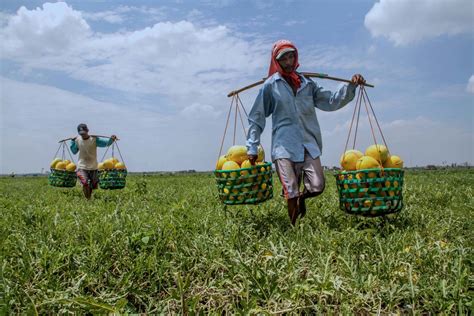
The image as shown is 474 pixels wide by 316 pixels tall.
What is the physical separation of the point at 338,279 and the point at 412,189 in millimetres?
5898

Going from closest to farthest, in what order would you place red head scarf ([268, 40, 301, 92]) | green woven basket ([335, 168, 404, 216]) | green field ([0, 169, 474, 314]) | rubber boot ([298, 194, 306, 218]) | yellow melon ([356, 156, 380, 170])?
green field ([0, 169, 474, 314]), green woven basket ([335, 168, 404, 216]), yellow melon ([356, 156, 380, 170]), red head scarf ([268, 40, 301, 92]), rubber boot ([298, 194, 306, 218])

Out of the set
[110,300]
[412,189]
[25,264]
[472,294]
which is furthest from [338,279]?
[412,189]

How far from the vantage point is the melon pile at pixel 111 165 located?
8.90 metres

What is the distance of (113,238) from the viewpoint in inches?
130

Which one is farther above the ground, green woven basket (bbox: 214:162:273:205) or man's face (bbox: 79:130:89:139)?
man's face (bbox: 79:130:89:139)

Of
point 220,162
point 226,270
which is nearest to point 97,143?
point 220,162

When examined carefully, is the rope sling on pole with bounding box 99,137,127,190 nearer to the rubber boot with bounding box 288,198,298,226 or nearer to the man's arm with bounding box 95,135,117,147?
the man's arm with bounding box 95,135,117,147

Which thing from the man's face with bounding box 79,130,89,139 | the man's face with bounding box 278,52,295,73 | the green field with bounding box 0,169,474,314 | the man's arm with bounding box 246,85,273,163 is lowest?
the green field with bounding box 0,169,474,314

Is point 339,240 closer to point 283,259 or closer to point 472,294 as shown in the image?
point 283,259

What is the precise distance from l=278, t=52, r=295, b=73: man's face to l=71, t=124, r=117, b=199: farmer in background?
5.30 meters

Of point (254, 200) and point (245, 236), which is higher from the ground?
point (254, 200)

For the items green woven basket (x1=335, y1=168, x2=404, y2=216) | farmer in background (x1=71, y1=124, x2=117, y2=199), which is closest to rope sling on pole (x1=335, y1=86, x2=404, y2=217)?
green woven basket (x1=335, y1=168, x2=404, y2=216)

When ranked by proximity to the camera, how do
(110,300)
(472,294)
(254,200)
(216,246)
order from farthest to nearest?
(254,200)
(216,246)
(110,300)
(472,294)

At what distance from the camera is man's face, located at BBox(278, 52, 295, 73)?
13.3ft
